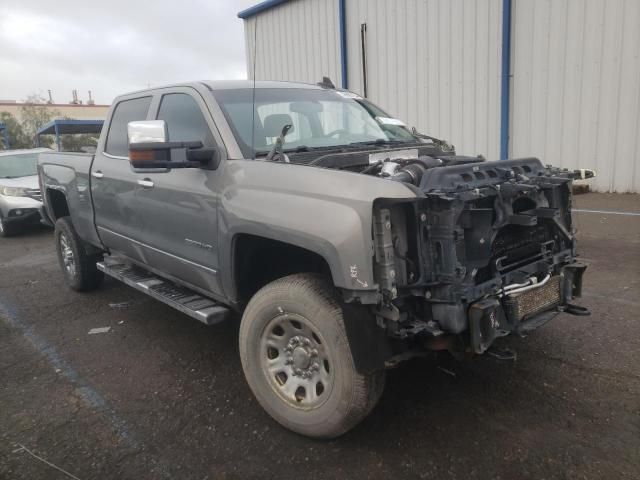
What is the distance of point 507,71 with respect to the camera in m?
10.5

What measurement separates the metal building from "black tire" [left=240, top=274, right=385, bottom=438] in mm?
8882

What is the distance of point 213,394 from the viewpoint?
344 centimetres

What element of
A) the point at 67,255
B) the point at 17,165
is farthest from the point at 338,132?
the point at 17,165

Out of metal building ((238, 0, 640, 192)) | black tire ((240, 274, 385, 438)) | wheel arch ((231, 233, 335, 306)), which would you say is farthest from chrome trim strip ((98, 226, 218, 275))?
metal building ((238, 0, 640, 192))

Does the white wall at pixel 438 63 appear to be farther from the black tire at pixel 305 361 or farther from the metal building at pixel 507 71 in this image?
the black tire at pixel 305 361

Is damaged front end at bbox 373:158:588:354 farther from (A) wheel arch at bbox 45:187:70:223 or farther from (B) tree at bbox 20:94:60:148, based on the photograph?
(B) tree at bbox 20:94:60:148

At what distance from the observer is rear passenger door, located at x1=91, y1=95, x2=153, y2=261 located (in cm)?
432

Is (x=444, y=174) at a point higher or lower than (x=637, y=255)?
higher

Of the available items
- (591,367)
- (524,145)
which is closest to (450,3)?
(524,145)

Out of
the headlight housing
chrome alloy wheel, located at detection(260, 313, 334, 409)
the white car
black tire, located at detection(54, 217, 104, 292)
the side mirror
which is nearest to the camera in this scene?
chrome alloy wheel, located at detection(260, 313, 334, 409)

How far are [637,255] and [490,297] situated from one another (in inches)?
174

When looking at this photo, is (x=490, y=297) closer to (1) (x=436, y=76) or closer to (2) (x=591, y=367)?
(2) (x=591, y=367)

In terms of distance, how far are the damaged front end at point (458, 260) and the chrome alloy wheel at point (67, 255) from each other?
4419 millimetres

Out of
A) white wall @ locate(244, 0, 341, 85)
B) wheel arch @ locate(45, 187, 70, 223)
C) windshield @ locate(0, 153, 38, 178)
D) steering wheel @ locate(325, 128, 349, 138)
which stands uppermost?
white wall @ locate(244, 0, 341, 85)
